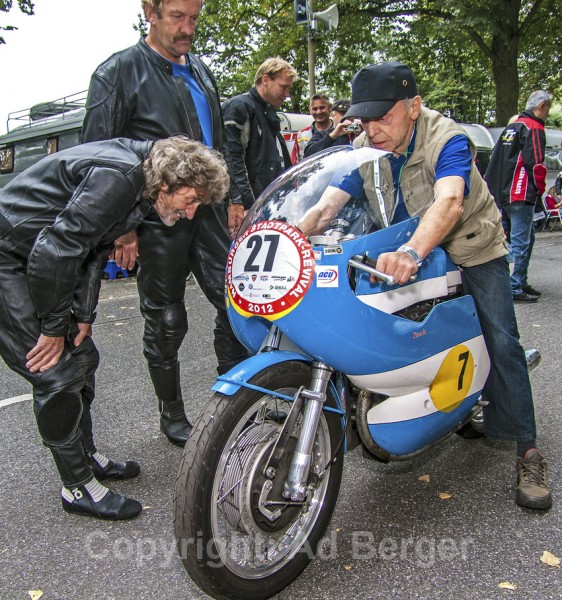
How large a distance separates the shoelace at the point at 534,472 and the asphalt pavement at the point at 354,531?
112mm

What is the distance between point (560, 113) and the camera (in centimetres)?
4022

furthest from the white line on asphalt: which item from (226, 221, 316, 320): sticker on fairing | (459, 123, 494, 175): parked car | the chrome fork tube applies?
(459, 123, 494, 175): parked car

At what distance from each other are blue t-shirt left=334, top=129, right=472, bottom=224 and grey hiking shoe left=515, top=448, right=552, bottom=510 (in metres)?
1.22

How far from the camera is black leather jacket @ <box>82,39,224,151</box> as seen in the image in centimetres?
300

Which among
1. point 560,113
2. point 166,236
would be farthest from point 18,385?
point 560,113

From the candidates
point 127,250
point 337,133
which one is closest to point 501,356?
point 127,250

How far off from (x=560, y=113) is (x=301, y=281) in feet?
143

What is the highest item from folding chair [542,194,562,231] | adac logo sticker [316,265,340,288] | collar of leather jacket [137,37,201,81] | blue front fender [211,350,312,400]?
collar of leather jacket [137,37,201,81]

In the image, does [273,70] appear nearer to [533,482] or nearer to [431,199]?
[431,199]

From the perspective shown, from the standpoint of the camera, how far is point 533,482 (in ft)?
8.84

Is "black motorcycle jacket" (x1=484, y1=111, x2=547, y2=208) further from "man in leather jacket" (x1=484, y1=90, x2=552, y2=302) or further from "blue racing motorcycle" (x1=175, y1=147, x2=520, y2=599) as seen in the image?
"blue racing motorcycle" (x1=175, y1=147, x2=520, y2=599)

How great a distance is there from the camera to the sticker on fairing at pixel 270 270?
2.05 meters

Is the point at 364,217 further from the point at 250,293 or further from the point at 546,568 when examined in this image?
the point at 546,568

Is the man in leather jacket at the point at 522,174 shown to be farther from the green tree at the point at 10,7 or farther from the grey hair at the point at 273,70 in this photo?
the green tree at the point at 10,7
